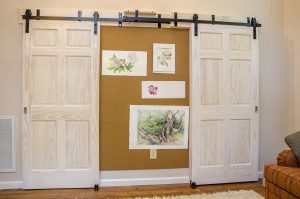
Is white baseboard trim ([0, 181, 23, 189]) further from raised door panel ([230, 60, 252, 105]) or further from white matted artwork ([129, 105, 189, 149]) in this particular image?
raised door panel ([230, 60, 252, 105])

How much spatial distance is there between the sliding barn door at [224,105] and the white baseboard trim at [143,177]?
193mm

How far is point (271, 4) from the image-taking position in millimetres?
3428

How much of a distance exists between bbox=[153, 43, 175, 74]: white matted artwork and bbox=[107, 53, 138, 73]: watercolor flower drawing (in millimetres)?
266

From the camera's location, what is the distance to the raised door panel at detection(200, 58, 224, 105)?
3199 mm

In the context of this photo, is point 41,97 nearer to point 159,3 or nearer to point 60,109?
point 60,109

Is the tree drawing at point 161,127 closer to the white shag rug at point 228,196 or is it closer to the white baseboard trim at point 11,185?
the white shag rug at point 228,196

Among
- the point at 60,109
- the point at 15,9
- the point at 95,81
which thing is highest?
the point at 15,9

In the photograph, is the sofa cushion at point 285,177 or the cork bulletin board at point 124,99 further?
the cork bulletin board at point 124,99

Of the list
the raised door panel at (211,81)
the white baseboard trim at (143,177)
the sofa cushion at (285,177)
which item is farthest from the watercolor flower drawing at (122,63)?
the sofa cushion at (285,177)

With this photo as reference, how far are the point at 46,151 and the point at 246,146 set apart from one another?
2549mm

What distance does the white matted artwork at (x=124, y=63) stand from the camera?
10.1 ft

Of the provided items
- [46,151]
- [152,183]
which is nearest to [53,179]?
[46,151]

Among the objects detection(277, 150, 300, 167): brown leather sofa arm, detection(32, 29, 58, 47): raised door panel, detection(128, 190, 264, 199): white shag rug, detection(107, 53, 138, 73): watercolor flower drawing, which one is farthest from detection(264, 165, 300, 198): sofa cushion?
detection(32, 29, 58, 47): raised door panel

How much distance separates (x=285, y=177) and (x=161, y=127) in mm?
1555
